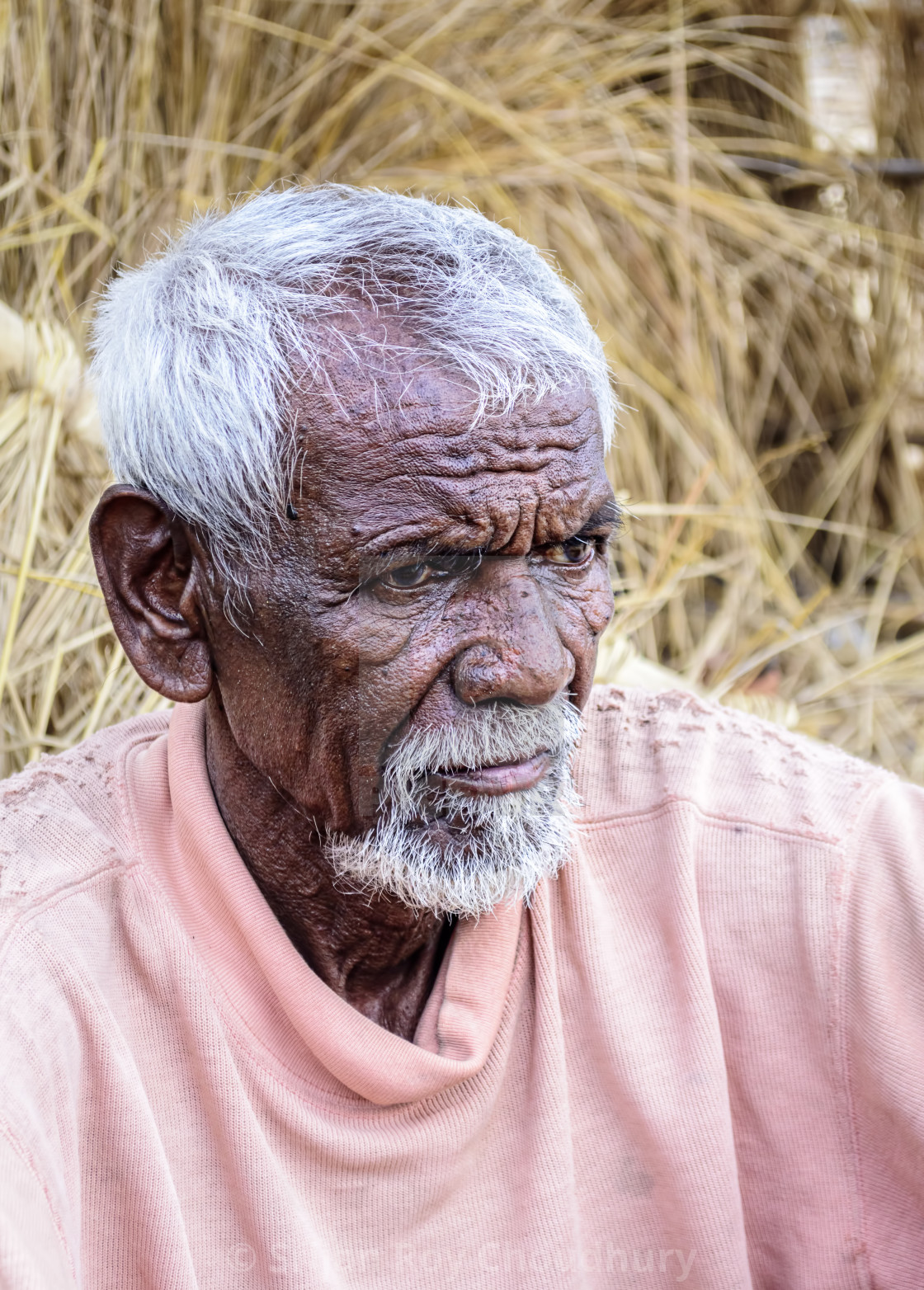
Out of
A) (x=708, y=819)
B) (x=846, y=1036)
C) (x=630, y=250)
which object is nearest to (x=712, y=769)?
(x=708, y=819)

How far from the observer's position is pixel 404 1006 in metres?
1.61

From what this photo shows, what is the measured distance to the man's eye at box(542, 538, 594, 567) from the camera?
1.42 meters

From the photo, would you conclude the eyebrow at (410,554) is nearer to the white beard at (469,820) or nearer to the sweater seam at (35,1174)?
the white beard at (469,820)

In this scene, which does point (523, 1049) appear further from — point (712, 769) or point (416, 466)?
point (416, 466)

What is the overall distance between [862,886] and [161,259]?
3.62ft

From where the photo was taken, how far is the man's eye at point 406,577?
1.35 m

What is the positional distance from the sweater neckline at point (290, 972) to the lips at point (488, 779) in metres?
0.22

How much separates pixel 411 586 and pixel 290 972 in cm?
43

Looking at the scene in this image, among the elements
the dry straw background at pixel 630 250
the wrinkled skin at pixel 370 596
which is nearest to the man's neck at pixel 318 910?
the wrinkled skin at pixel 370 596

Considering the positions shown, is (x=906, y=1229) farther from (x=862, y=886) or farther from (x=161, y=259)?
(x=161, y=259)

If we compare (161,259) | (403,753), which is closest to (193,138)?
(161,259)

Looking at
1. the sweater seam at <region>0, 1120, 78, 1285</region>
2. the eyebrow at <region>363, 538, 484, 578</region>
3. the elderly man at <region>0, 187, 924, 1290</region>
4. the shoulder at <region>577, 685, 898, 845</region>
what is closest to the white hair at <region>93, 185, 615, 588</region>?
the elderly man at <region>0, 187, 924, 1290</region>

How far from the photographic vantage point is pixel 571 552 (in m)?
1.46

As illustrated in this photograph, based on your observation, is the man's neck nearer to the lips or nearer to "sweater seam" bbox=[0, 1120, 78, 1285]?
the lips
